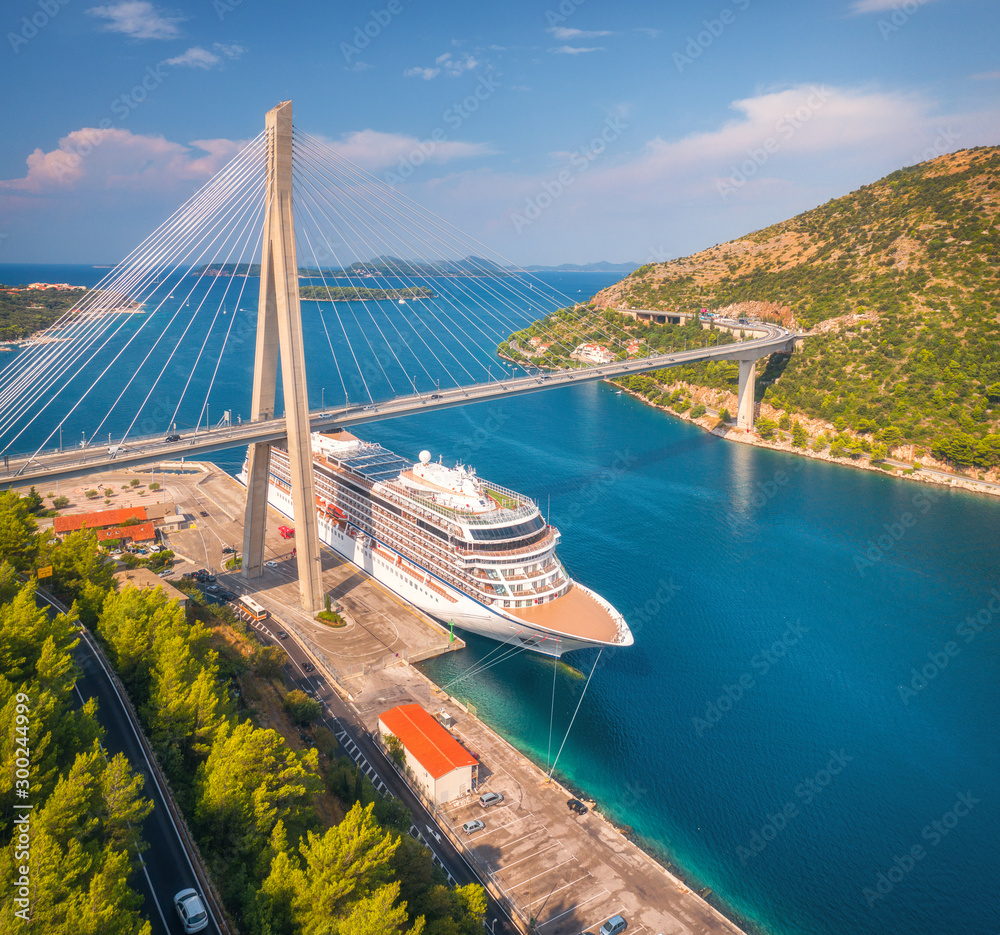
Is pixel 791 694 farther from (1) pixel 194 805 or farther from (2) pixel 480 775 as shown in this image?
(1) pixel 194 805

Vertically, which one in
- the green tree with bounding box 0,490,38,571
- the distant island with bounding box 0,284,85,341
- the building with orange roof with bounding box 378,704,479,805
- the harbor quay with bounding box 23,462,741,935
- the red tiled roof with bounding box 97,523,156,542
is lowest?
the harbor quay with bounding box 23,462,741,935

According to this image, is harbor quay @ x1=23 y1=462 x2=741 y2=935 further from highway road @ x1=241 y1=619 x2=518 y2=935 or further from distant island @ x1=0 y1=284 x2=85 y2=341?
distant island @ x1=0 y1=284 x2=85 y2=341

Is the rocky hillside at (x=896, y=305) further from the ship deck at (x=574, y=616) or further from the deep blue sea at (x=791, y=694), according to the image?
the ship deck at (x=574, y=616)

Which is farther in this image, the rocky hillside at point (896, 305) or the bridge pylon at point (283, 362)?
the rocky hillside at point (896, 305)

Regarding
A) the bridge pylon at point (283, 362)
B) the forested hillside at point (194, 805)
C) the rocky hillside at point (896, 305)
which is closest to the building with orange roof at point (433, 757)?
the forested hillside at point (194, 805)

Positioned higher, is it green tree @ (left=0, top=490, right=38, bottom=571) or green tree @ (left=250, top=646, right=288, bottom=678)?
green tree @ (left=0, top=490, right=38, bottom=571)

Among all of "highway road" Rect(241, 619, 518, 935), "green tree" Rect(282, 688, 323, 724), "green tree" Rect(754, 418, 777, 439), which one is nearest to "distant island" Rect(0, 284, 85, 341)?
"highway road" Rect(241, 619, 518, 935)

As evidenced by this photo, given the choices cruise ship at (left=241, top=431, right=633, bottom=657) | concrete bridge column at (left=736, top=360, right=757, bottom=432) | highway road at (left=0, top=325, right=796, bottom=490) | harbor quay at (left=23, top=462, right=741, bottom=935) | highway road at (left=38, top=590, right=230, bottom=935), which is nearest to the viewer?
highway road at (left=38, top=590, right=230, bottom=935)
